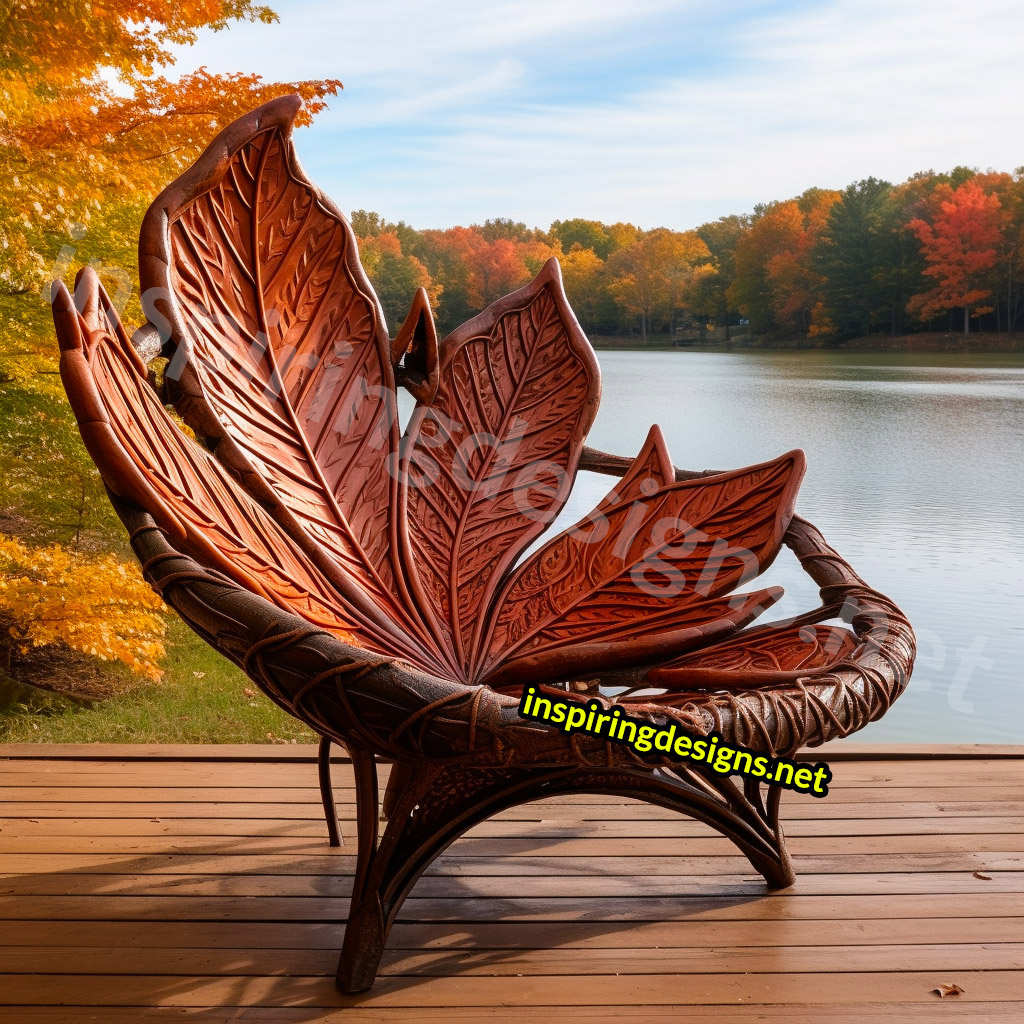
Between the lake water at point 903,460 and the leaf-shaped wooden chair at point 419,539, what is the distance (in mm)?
1979

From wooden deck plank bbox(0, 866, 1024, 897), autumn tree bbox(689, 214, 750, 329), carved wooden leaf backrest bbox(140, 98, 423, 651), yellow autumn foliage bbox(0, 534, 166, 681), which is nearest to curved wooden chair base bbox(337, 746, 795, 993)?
wooden deck plank bbox(0, 866, 1024, 897)

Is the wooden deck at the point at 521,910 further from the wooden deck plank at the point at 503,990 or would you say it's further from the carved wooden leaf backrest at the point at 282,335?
the carved wooden leaf backrest at the point at 282,335

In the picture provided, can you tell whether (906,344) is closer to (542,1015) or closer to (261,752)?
(261,752)

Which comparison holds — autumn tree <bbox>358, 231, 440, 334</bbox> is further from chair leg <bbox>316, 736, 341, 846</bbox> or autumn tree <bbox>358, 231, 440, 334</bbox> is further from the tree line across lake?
chair leg <bbox>316, 736, 341, 846</bbox>

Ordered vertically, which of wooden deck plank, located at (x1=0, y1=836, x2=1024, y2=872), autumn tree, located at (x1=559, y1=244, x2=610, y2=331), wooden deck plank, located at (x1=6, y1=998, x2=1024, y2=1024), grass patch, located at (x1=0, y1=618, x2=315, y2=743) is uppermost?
autumn tree, located at (x1=559, y1=244, x2=610, y2=331)

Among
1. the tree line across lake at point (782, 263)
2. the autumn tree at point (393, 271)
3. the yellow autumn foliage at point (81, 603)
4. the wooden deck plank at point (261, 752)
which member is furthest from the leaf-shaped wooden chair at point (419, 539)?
the tree line across lake at point (782, 263)

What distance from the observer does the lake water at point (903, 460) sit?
4363 millimetres

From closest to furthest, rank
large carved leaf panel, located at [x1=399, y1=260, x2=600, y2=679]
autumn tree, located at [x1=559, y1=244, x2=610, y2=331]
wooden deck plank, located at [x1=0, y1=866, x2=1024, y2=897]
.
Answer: wooden deck plank, located at [x1=0, y1=866, x2=1024, y2=897]
large carved leaf panel, located at [x1=399, y1=260, x2=600, y2=679]
autumn tree, located at [x1=559, y1=244, x2=610, y2=331]

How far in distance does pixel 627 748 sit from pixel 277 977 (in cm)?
64

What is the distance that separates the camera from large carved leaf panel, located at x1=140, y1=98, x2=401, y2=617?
6.34 ft

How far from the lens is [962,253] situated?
777 cm

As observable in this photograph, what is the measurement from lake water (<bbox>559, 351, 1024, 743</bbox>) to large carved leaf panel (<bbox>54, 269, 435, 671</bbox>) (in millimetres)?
2523

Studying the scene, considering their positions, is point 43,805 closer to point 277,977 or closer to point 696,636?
point 277,977

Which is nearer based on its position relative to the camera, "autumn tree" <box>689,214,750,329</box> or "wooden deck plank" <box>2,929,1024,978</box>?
"wooden deck plank" <box>2,929,1024,978</box>
